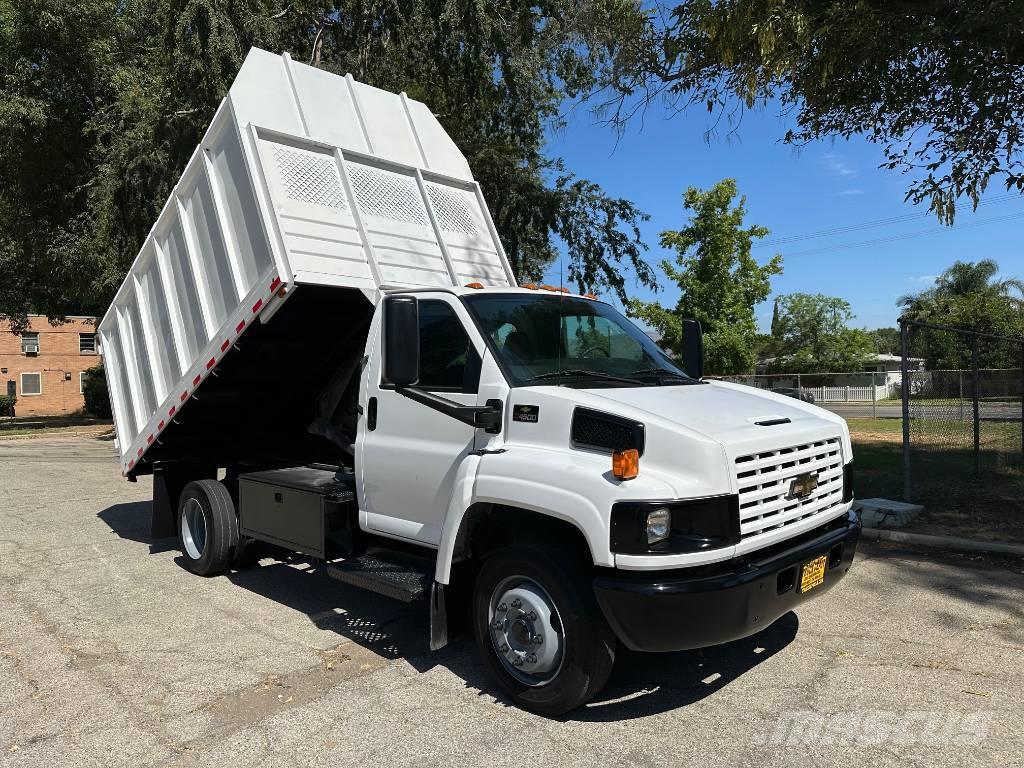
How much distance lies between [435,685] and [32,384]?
159 ft

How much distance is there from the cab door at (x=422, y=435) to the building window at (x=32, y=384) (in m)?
47.5

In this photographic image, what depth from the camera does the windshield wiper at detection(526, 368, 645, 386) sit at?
4441 mm

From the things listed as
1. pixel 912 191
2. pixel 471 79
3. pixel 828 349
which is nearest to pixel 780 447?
pixel 912 191

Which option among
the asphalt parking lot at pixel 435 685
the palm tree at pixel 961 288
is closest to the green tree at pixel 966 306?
the palm tree at pixel 961 288

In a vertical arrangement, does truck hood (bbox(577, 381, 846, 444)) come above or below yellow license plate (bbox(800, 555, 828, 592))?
above

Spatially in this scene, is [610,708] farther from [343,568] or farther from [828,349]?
[828,349]

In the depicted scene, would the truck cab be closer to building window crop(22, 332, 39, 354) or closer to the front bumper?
the front bumper

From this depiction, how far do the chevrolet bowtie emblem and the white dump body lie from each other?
3.01 metres

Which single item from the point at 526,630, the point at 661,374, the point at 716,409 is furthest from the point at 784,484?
the point at 526,630

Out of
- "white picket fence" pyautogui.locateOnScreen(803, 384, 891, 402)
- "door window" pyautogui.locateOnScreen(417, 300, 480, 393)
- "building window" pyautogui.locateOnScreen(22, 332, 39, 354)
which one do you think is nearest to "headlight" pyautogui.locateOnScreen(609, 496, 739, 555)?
"door window" pyautogui.locateOnScreen(417, 300, 480, 393)

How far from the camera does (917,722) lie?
3936 millimetres

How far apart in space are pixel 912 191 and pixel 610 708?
22.6 feet

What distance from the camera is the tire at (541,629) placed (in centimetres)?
384

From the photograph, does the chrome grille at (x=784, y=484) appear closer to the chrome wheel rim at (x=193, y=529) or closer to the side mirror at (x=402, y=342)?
the side mirror at (x=402, y=342)
